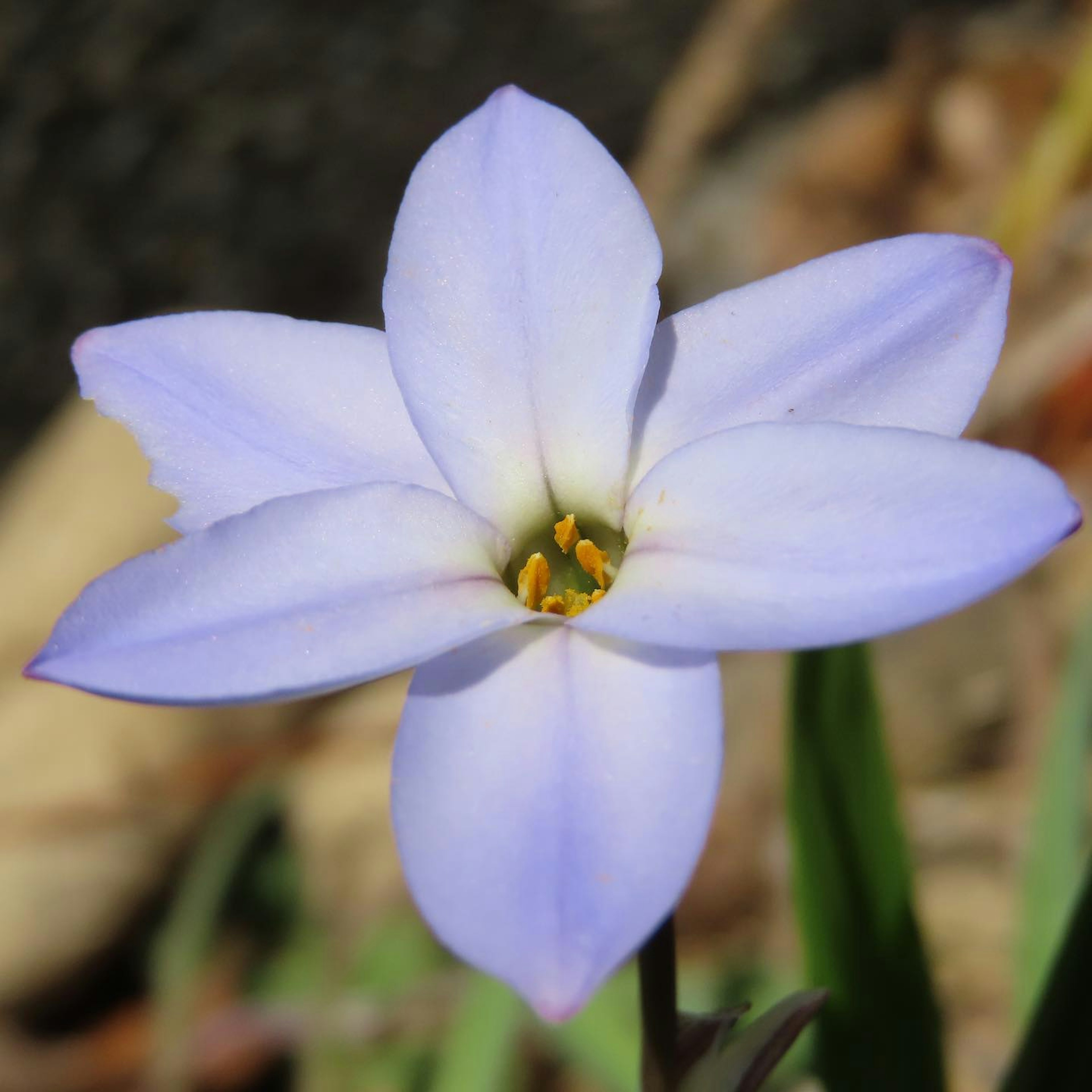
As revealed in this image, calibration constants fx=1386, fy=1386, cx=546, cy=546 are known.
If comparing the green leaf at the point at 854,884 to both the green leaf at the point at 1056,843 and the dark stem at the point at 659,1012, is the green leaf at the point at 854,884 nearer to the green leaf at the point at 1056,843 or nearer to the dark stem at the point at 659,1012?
the dark stem at the point at 659,1012

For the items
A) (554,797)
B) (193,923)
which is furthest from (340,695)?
(554,797)

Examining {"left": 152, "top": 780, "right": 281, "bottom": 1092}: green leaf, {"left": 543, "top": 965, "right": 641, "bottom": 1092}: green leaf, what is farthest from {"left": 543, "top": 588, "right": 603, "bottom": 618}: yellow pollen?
{"left": 152, "top": 780, "right": 281, "bottom": 1092}: green leaf

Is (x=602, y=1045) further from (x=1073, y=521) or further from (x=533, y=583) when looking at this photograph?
(x=1073, y=521)

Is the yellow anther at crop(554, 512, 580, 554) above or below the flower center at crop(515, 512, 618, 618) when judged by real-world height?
above

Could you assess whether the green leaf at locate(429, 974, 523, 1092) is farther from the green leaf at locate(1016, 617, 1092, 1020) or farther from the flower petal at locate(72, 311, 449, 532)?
the flower petal at locate(72, 311, 449, 532)

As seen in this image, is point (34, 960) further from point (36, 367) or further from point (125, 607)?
point (125, 607)

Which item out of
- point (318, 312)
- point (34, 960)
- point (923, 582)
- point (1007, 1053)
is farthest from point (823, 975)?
point (318, 312)

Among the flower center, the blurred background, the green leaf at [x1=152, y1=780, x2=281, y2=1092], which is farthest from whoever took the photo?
the blurred background
